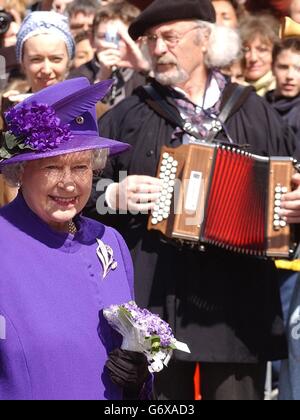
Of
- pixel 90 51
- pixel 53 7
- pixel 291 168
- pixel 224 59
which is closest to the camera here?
pixel 291 168

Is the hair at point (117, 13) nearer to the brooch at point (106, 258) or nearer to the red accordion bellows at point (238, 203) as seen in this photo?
the red accordion bellows at point (238, 203)

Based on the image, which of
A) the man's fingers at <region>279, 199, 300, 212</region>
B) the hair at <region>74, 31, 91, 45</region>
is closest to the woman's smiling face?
the man's fingers at <region>279, 199, 300, 212</region>

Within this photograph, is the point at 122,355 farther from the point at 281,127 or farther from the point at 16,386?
the point at 281,127

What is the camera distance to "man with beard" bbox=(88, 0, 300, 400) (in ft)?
19.2

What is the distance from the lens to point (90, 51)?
842 cm

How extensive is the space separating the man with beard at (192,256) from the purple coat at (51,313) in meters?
1.76

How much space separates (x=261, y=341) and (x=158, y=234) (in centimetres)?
76

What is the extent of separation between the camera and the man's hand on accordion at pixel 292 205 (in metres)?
5.66

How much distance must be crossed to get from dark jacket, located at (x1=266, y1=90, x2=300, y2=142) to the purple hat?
8.65 feet

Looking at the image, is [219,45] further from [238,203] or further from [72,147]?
[72,147]

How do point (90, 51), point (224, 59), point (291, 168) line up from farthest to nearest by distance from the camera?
point (90, 51)
point (224, 59)
point (291, 168)

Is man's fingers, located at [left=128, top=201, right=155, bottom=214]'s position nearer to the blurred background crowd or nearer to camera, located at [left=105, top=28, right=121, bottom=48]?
the blurred background crowd

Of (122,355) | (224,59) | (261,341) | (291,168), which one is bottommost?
(261,341)
